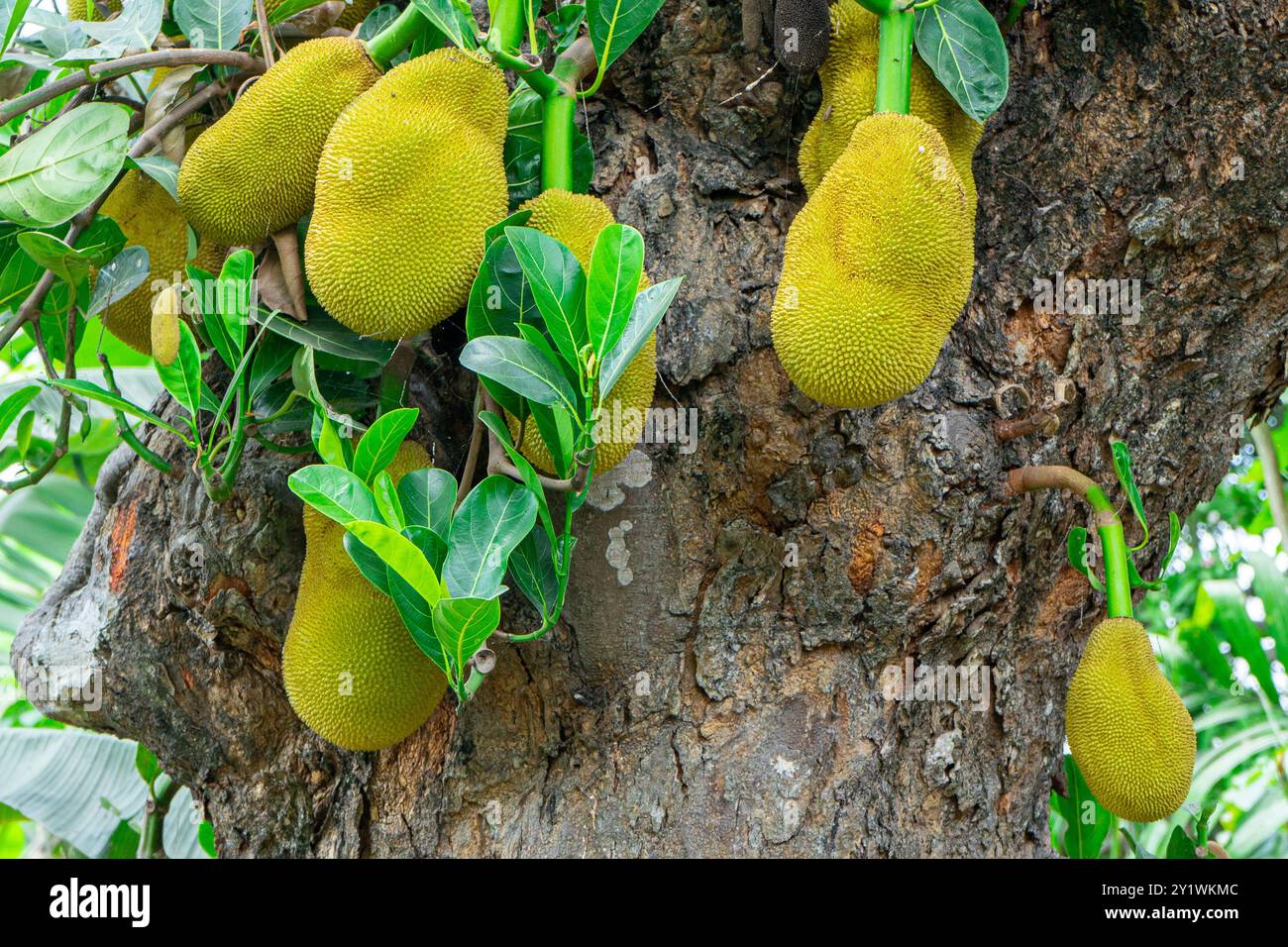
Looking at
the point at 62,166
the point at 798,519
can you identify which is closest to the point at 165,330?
the point at 62,166

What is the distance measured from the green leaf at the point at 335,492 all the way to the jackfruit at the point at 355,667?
11cm

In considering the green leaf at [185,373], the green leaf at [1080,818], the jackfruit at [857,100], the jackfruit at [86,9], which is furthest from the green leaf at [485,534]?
the green leaf at [1080,818]

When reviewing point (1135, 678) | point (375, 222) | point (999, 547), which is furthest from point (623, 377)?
point (1135, 678)

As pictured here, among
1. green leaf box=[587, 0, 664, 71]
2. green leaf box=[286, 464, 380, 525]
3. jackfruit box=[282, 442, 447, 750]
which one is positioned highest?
green leaf box=[587, 0, 664, 71]

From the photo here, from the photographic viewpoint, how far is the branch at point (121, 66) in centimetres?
85

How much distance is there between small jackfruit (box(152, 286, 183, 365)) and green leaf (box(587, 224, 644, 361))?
1.11 feet

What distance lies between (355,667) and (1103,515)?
2.11 ft

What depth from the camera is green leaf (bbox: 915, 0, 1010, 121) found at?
2.89 feet

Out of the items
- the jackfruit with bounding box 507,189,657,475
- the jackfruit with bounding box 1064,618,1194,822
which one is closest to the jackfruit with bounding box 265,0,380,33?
the jackfruit with bounding box 507,189,657,475

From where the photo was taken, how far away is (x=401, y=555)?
2.38 ft

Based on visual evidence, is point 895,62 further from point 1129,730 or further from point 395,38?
point 1129,730

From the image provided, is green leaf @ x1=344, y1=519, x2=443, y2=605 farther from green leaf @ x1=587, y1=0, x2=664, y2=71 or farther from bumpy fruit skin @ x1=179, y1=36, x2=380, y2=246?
green leaf @ x1=587, y1=0, x2=664, y2=71
